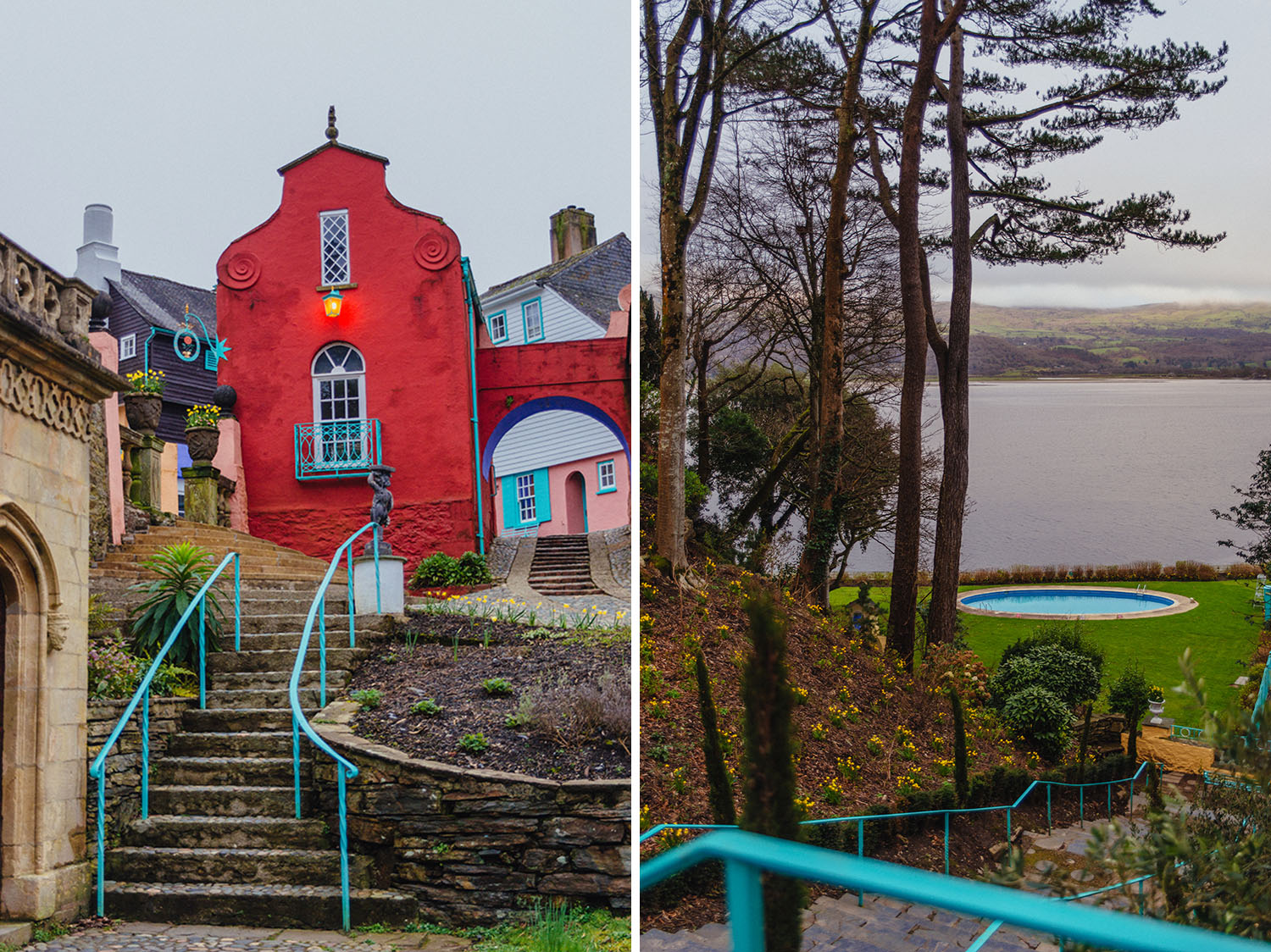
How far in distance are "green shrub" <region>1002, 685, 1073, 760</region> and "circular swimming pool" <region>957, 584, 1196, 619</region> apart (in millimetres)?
183

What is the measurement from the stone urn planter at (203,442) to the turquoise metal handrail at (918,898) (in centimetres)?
449

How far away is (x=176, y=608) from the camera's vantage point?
4.48 metres

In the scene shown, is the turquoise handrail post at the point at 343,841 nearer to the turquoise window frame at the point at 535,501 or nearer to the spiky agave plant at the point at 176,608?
the spiky agave plant at the point at 176,608

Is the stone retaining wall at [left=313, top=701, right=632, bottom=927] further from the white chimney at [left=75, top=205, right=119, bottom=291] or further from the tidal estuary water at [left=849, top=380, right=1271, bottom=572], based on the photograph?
the white chimney at [left=75, top=205, right=119, bottom=291]

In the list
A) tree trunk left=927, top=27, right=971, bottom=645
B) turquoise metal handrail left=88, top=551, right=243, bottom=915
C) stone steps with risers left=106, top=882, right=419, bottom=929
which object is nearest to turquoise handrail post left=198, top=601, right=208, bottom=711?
turquoise metal handrail left=88, top=551, right=243, bottom=915

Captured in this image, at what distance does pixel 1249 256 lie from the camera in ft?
6.27

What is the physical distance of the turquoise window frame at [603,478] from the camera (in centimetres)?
441

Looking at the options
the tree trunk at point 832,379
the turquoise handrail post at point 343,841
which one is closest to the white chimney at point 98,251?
the turquoise handrail post at point 343,841

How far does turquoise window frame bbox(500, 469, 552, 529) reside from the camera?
16.1ft

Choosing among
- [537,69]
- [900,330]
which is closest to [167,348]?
[537,69]

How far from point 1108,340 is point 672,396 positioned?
1.12 metres

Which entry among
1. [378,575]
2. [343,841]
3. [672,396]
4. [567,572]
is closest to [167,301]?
[378,575]

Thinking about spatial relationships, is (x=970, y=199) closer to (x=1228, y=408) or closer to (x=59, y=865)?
(x=1228, y=408)

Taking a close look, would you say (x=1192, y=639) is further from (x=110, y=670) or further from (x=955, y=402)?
(x=110, y=670)
